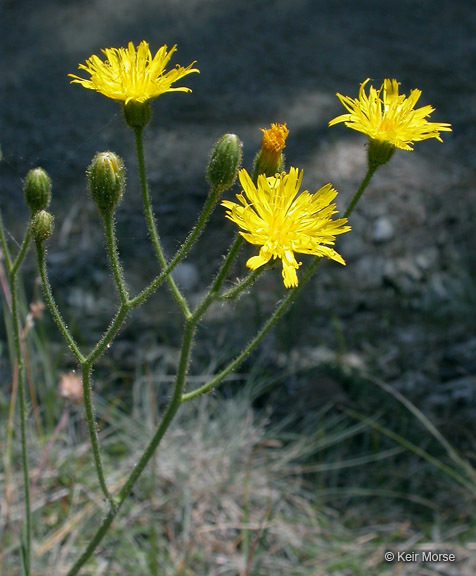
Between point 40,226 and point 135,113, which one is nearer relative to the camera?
point 40,226

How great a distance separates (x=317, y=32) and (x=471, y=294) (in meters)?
3.06

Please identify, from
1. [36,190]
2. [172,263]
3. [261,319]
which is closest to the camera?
[172,263]

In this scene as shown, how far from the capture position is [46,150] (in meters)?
4.73

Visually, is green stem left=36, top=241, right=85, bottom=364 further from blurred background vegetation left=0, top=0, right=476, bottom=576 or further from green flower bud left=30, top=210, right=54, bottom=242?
blurred background vegetation left=0, top=0, right=476, bottom=576

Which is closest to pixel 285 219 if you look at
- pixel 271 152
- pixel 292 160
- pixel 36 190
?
pixel 271 152

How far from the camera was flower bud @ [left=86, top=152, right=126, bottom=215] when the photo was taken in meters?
1.71

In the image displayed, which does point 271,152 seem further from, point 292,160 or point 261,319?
point 292,160

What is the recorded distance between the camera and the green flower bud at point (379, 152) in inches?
71.1

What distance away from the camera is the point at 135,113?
1.79m

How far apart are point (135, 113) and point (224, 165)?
28 cm

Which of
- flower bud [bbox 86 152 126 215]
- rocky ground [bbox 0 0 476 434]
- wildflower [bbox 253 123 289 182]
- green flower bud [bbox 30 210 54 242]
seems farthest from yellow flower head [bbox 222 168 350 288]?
rocky ground [bbox 0 0 476 434]

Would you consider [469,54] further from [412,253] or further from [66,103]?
[66,103]

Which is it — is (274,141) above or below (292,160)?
below

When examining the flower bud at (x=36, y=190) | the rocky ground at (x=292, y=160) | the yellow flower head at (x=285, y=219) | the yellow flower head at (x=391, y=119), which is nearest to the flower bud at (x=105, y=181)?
the flower bud at (x=36, y=190)
